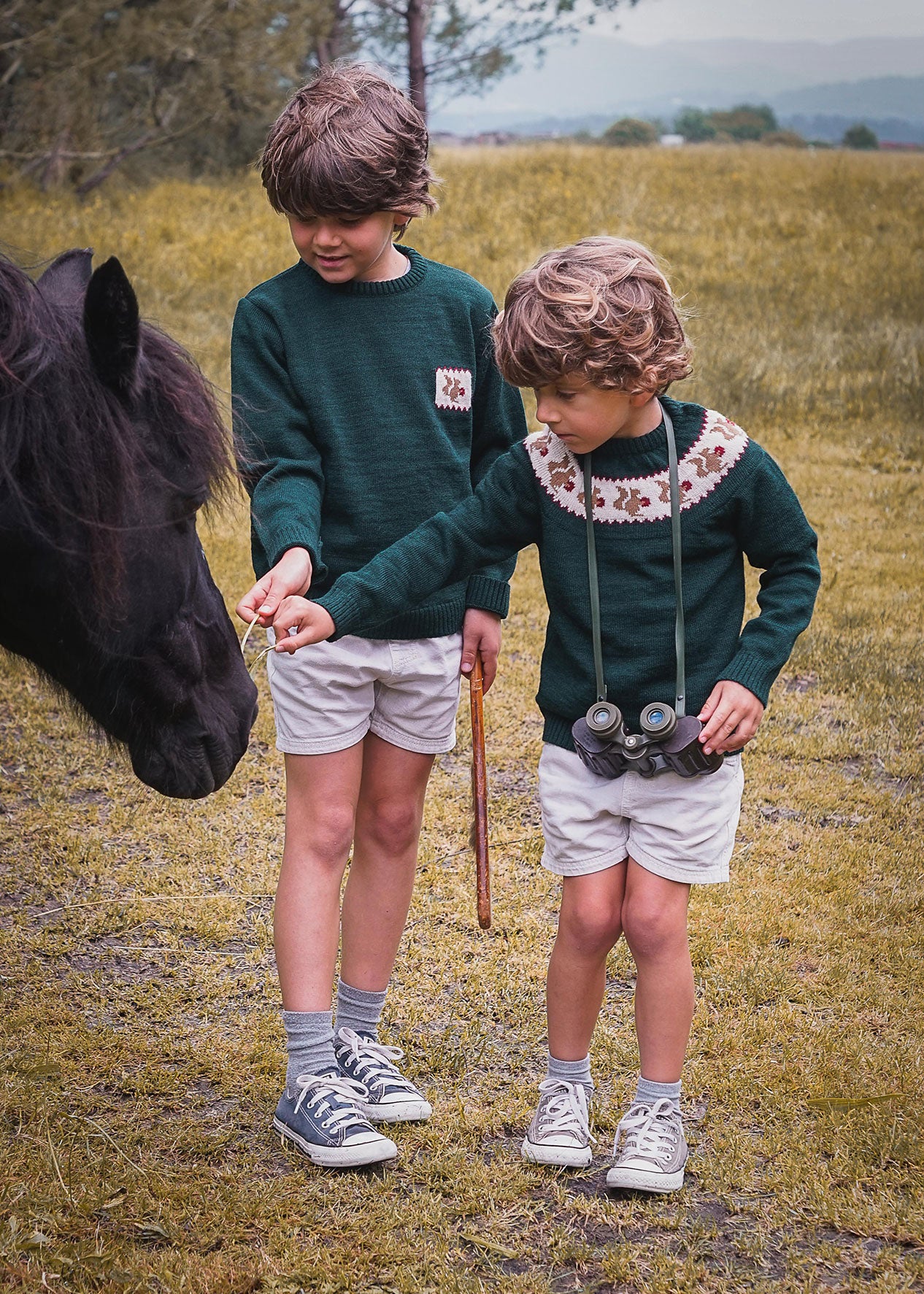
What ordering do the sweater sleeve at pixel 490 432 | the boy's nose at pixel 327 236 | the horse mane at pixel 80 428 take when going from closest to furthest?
the horse mane at pixel 80 428 → the boy's nose at pixel 327 236 → the sweater sleeve at pixel 490 432

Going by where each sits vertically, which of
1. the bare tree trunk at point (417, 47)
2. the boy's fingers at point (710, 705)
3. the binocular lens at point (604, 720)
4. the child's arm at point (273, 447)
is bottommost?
the binocular lens at point (604, 720)

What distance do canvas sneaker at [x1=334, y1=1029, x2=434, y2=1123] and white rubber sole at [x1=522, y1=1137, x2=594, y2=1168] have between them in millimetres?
249

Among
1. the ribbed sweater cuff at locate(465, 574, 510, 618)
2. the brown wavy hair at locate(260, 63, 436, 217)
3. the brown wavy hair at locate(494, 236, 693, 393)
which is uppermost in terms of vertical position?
the brown wavy hair at locate(260, 63, 436, 217)

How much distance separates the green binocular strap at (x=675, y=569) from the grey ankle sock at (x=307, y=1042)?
80 centimetres

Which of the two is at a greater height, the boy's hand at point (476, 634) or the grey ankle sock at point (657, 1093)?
the boy's hand at point (476, 634)

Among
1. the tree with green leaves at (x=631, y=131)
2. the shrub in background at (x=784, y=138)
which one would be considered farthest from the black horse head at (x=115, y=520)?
the shrub in background at (x=784, y=138)

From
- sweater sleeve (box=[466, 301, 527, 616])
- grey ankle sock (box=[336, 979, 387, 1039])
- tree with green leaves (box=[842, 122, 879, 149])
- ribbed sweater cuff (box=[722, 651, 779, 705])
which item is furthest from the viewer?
tree with green leaves (box=[842, 122, 879, 149])

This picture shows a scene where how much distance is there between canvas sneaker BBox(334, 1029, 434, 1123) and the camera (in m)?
2.37

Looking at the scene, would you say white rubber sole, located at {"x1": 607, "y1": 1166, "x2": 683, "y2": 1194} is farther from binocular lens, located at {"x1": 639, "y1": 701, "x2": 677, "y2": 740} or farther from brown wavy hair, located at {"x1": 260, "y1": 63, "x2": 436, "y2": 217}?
brown wavy hair, located at {"x1": 260, "y1": 63, "x2": 436, "y2": 217}

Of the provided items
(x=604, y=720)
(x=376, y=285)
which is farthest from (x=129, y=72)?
(x=604, y=720)

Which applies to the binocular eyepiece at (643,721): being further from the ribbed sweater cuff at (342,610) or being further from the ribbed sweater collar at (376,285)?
the ribbed sweater collar at (376,285)

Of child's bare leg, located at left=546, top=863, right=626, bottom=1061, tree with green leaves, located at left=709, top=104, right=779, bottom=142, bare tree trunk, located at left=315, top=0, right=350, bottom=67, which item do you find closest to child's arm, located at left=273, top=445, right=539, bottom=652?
child's bare leg, located at left=546, top=863, right=626, bottom=1061

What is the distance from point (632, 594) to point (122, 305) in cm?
90

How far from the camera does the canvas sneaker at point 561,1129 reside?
7.29ft
